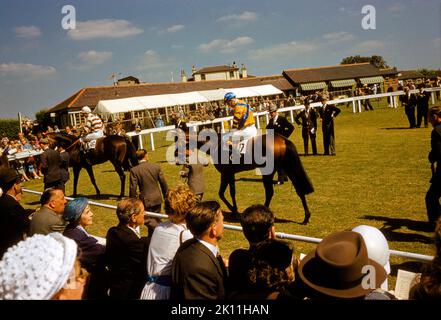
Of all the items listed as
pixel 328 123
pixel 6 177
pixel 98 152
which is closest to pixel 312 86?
pixel 328 123

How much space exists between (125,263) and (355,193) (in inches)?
258

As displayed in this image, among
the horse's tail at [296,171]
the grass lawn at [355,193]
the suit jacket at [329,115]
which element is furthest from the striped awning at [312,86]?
the horse's tail at [296,171]

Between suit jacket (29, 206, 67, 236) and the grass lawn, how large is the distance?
8.71ft

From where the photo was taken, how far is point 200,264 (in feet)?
8.88

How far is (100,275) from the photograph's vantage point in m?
3.79

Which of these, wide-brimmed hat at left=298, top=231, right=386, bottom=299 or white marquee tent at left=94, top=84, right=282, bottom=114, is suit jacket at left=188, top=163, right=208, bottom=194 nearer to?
wide-brimmed hat at left=298, top=231, right=386, bottom=299

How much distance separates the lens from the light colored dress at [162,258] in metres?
3.21

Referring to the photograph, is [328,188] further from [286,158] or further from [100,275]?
[100,275]

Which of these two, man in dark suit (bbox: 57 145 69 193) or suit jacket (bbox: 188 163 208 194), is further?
man in dark suit (bbox: 57 145 69 193)

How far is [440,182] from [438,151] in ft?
1.65

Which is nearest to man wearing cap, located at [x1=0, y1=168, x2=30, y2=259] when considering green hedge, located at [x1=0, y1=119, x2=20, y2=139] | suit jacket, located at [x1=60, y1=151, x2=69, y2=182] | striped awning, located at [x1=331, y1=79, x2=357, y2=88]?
suit jacket, located at [x1=60, y1=151, x2=69, y2=182]

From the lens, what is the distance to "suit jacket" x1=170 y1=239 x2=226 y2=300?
2.64 metres

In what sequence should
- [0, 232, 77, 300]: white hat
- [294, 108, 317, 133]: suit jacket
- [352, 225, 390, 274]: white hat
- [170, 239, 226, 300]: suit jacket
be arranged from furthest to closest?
[294, 108, 317, 133]: suit jacket
[352, 225, 390, 274]: white hat
[170, 239, 226, 300]: suit jacket
[0, 232, 77, 300]: white hat

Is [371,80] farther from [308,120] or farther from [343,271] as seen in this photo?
[343,271]
